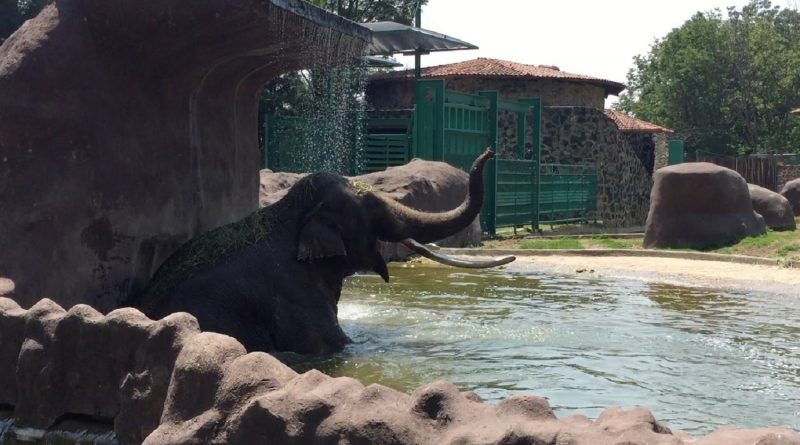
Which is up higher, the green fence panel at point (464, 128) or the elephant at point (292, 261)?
the green fence panel at point (464, 128)

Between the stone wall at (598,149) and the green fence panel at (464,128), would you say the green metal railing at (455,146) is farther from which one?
the stone wall at (598,149)

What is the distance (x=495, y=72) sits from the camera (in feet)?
103

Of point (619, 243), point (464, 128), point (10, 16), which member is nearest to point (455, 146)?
point (464, 128)

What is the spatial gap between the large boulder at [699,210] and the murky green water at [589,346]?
18.5 ft

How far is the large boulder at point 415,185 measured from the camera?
567 inches

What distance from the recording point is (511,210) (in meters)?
22.7

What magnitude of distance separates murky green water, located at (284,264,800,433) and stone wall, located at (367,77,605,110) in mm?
18983

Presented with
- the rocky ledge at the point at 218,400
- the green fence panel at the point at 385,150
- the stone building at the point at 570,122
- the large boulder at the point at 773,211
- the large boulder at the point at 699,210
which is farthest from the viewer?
the stone building at the point at 570,122

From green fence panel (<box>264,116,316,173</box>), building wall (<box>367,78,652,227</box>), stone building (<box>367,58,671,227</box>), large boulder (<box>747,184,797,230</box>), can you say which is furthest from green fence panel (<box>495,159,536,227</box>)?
large boulder (<box>747,184,797,230</box>)

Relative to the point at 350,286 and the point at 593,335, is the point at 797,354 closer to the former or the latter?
the point at 593,335

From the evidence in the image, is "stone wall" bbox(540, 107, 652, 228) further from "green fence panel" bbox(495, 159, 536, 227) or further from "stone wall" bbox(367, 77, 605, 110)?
"green fence panel" bbox(495, 159, 536, 227)

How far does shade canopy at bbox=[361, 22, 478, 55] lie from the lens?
24438mm

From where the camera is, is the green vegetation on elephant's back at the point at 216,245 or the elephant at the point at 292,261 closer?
the elephant at the point at 292,261

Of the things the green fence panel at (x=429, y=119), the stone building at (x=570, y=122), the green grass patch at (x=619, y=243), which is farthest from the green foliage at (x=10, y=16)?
the green grass patch at (x=619, y=243)
